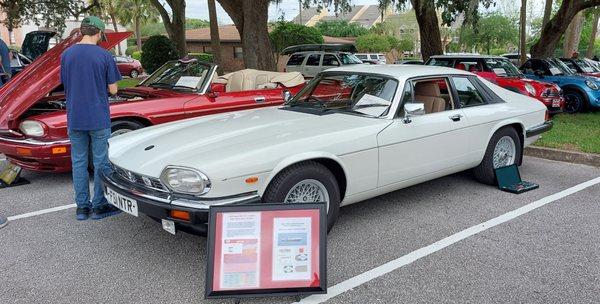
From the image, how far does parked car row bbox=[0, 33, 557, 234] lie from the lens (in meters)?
3.25

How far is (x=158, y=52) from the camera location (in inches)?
779

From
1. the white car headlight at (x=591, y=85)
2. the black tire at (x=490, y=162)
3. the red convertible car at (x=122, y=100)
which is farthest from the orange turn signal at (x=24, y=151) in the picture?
the white car headlight at (x=591, y=85)

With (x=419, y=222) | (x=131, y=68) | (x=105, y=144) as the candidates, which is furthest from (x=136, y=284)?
(x=131, y=68)

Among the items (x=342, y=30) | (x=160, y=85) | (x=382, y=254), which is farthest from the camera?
(x=342, y=30)

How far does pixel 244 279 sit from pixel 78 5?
30.8 metres

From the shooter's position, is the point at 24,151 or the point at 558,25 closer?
the point at 24,151

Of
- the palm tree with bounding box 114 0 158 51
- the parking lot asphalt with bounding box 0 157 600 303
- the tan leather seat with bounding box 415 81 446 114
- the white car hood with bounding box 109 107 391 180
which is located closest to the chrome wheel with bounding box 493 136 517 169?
the parking lot asphalt with bounding box 0 157 600 303

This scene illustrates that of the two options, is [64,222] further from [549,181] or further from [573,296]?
[549,181]

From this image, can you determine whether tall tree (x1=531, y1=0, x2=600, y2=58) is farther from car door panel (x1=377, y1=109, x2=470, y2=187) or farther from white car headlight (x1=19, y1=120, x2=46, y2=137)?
white car headlight (x1=19, y1=120, x2=46, y2=137)

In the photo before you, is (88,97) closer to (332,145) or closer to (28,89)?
(28,89)

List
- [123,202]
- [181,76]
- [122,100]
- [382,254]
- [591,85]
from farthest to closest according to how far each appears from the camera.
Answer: [591,85], [181,76], [122,100], [382,254], [123,202]

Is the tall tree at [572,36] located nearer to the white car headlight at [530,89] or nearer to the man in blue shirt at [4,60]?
the white car headlight at [530,89]

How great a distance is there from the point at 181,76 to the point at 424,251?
411cm

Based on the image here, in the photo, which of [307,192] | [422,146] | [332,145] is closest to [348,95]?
[422,146]
